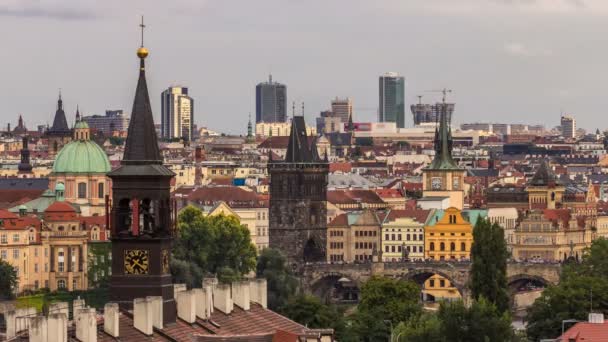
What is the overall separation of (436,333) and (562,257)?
10259cm

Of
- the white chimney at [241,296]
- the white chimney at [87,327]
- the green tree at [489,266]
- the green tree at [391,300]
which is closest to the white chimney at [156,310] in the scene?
the white chimney at [87,327]

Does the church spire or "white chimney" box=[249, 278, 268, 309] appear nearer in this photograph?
"white chimney" box=[249, 278, 268, 309]

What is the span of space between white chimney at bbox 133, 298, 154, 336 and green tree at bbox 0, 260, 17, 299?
72436 mm

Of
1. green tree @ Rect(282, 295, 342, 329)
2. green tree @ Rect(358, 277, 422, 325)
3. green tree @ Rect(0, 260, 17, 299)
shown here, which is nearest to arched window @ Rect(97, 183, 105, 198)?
green tree @ Rect(0, 260, 17, 299)

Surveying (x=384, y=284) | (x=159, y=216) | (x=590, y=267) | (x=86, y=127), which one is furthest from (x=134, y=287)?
(x=86, y=127)

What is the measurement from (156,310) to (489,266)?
64.3 meters

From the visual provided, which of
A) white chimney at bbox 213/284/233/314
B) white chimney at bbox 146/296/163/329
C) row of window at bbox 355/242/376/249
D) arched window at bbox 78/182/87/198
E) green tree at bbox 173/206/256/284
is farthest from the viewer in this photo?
row of window at bbox 355/242/376/249

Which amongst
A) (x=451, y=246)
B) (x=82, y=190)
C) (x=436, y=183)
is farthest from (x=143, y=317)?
(x=436, y=183)

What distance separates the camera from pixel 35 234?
5704 inches

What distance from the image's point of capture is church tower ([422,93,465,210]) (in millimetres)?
187750

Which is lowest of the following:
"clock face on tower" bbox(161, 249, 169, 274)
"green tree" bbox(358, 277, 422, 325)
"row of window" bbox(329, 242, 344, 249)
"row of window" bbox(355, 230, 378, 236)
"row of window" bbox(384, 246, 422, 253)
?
"row of window" bbox(384, 246, 422, 253)

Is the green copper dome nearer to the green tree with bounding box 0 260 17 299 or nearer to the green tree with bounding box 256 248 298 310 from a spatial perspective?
the green tree with bounding box 256 248 298 310

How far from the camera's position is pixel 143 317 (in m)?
43.8

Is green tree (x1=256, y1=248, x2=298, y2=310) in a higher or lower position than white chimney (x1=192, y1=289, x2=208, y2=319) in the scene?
lower
